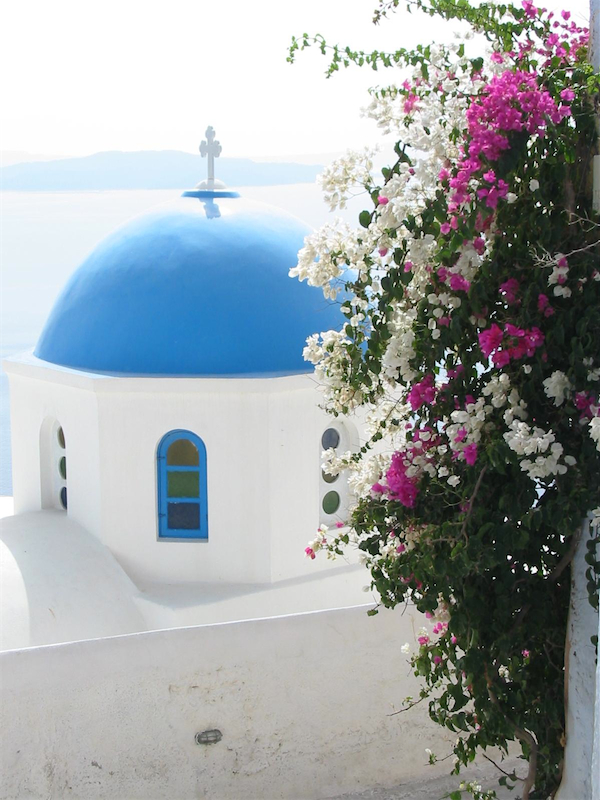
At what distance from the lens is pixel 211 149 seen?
823cm

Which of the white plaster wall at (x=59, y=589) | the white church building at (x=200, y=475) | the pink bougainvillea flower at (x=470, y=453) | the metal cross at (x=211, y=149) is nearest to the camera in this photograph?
the pink bougainvillea flower at (x=470, y=453)

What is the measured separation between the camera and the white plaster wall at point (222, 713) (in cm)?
546

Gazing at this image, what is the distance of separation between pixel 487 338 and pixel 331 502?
410 cm

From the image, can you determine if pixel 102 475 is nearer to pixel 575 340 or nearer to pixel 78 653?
pixel 78 653

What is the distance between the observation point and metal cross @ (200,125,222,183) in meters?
8.20

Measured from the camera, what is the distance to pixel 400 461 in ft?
13.1

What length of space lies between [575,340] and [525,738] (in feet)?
5.38

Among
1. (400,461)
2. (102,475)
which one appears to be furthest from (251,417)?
(400,461)

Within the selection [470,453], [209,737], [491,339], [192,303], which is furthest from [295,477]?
[491,339]

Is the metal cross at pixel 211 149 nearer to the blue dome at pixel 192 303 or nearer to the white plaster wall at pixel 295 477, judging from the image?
the blue dome at pixel 192 303

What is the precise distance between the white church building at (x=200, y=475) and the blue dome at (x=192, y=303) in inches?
0.5

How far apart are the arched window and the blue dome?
1.70ft

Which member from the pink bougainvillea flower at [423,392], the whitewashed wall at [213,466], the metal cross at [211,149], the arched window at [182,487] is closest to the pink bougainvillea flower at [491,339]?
the pink bougainvillea flower at [423,392]

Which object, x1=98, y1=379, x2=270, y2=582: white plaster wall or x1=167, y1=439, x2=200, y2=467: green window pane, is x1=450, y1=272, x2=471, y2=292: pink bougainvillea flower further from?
x1=167, y1=439, x2=200, y2=467: green window pane
